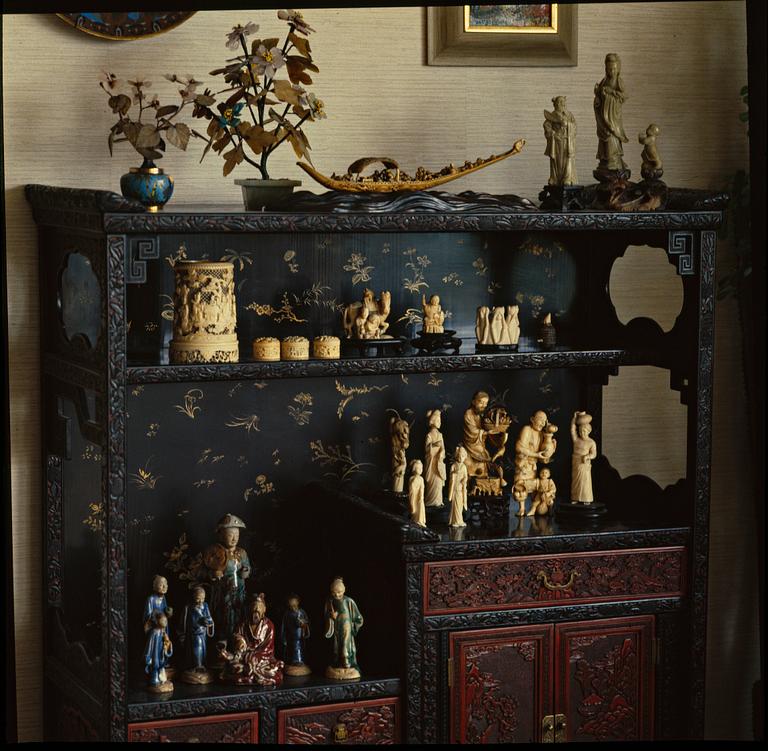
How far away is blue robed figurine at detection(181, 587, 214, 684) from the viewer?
10.7 ft

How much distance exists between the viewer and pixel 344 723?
3291 mm

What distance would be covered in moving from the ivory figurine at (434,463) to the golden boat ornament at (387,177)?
636mm

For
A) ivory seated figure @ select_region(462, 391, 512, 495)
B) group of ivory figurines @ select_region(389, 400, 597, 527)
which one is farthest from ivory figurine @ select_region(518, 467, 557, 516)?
ivory seated figure @ select_region(462, 391, 512, 495)

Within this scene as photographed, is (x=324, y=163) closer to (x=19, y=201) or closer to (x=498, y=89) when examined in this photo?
(x=498, y=89)

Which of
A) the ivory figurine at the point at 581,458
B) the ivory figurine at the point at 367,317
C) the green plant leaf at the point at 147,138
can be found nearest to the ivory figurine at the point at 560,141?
the ivory figurine at the point at 367,317

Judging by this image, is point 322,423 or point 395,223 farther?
point 322,423

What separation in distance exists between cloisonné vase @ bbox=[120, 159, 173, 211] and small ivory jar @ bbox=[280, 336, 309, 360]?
0.46 m

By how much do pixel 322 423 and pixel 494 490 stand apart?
1.69ft

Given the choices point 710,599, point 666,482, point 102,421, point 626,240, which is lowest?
point 710,599

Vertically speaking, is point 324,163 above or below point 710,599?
above

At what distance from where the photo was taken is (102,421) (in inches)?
121

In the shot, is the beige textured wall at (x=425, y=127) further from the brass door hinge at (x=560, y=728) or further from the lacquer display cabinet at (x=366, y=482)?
the brass door hinge at (x=560, y=728)

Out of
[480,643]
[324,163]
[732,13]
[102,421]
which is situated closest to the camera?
[102,421]

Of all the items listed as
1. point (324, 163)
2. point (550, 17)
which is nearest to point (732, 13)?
point (550, 17)
